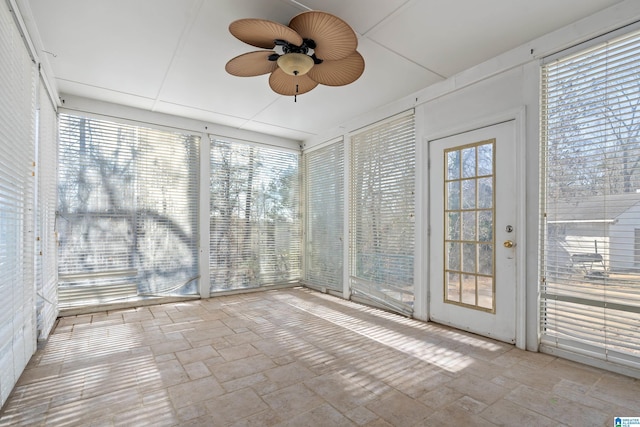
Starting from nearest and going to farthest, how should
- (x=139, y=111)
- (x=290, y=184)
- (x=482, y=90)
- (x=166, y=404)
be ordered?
(x=166, y=404), (x=482, y=90), (x=139, y=111), (x=290, y=184)

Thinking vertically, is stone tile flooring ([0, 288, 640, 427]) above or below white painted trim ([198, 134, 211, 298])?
below

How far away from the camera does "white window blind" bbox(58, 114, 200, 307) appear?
149 inches

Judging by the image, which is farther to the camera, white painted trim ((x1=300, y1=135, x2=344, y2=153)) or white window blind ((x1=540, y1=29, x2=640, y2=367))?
white painted trim ((x1=300, y1=135, x2=344, y2=153))

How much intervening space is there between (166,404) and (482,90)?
3.50 meters

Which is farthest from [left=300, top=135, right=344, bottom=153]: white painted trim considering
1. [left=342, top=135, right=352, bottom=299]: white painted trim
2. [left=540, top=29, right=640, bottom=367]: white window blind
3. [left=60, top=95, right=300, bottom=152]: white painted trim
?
[left=540, top=29, right=640, bottom=367]: white window blind

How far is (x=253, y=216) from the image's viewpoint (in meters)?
5.10

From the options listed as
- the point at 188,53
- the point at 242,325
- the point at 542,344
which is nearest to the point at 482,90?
the point at 542,344

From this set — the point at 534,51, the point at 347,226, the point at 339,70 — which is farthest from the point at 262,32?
the point at 347,226

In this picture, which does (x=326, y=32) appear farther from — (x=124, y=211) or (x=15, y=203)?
(x=124, y=211)

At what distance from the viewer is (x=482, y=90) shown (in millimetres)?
3010

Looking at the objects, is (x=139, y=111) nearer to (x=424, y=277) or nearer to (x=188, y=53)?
(x=188, y=53)

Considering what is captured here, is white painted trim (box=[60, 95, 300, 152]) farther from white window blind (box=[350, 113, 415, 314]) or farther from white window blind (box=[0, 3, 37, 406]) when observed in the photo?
white window blind (box=[350, 113, 415, 314])

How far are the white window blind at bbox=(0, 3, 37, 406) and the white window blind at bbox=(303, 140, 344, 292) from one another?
3416mm

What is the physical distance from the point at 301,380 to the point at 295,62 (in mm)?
2191
